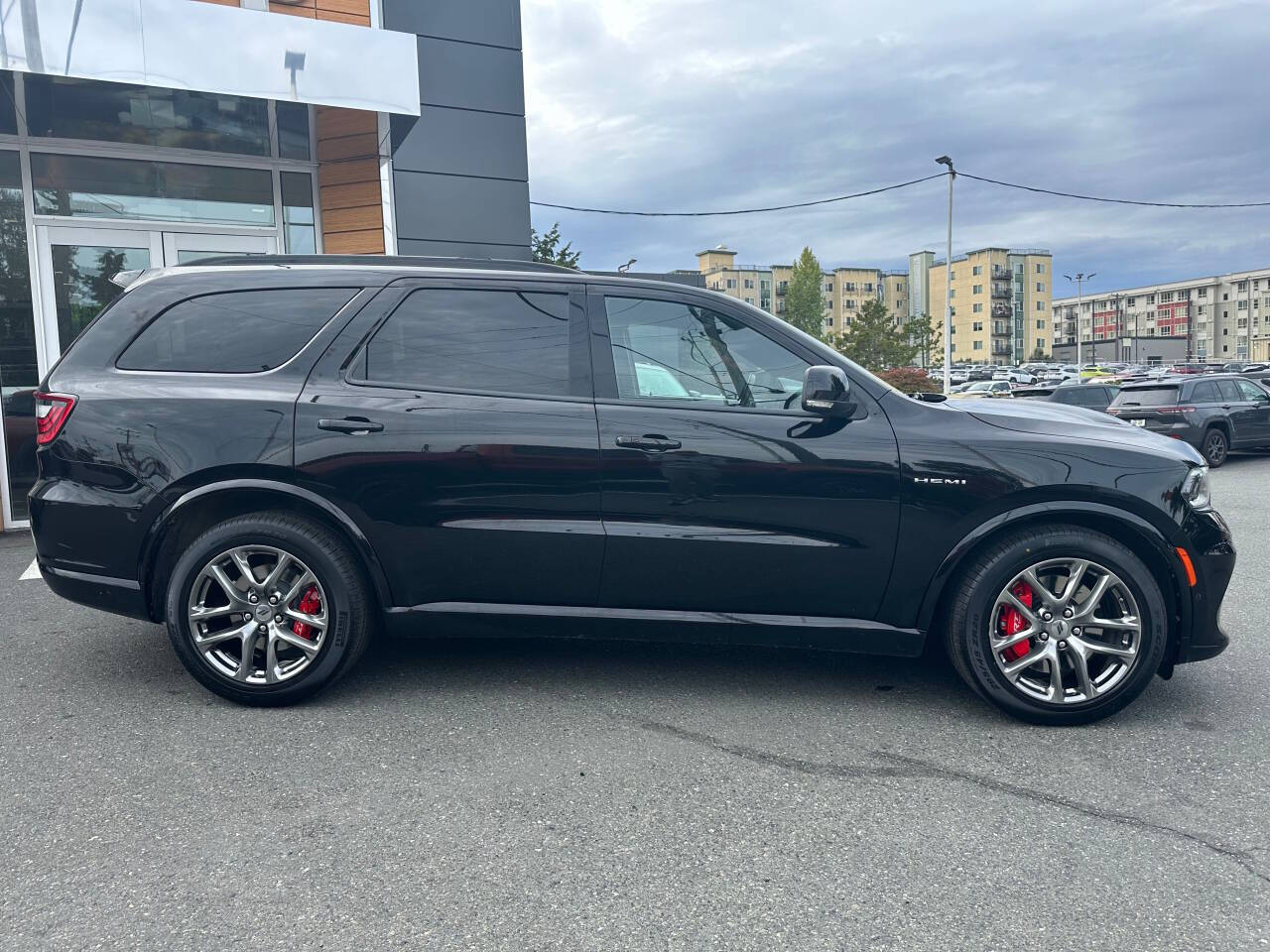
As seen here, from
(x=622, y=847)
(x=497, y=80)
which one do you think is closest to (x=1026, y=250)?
Answer: (x=497, y=80)

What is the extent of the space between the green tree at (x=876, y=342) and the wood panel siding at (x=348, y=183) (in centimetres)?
3663

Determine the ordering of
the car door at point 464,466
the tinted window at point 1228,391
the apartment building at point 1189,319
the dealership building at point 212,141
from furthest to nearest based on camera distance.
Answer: the apartment building at point 1189,319 < the tinted window at point 1228,391 < the dealership building at point 212,141 < the car door at point 464,466

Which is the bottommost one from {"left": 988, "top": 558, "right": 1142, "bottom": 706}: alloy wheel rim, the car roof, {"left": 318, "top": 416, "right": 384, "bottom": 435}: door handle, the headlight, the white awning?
{"left": 988, "top": 558, "right": 1142, "bottom": 706}: alloy wheel rim

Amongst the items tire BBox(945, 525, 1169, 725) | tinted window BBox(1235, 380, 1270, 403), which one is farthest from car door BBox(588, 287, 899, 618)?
tinted window BBox(1235, 380, 1270, 403)

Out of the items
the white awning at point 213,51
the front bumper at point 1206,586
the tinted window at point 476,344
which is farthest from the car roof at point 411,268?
the white awning at point 213,51

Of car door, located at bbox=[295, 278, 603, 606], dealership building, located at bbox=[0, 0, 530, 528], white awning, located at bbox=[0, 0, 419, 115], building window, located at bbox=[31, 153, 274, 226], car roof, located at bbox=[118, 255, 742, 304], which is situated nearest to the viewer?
car door, located at bbox=[295, 278, 603, 606]

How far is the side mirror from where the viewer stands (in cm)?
365

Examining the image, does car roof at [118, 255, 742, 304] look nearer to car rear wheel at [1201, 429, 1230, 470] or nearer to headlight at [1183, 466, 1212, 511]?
headlight at [1183, 466, 1212, 511]

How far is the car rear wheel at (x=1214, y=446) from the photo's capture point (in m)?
15.2

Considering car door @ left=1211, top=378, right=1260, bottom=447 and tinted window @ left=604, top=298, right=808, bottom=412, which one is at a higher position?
tinted window @ left=604, top=298, right=808, bottom=412

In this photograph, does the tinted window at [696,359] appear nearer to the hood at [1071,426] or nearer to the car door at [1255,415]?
the hood at [1071,426]

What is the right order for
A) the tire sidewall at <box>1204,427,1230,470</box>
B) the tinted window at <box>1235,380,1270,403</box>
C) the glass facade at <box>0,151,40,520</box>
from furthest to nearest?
the tinted window at <box>1235,380,1270,403</box> → the tire sidewall at <box>1204,427,1230,470</box> → the glass facade at <box>0,151,40,520</box>

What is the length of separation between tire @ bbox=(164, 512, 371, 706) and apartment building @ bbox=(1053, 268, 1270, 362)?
11069 cm

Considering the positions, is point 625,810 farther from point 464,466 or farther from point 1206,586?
point 1206,586
